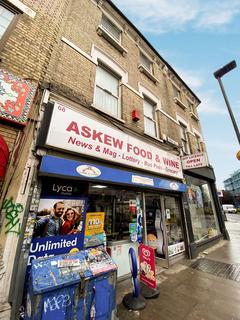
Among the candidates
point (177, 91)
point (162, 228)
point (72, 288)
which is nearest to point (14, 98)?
point (72, 288)

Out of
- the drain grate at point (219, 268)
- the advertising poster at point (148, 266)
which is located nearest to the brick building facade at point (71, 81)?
the drain grate at point (219, 268)

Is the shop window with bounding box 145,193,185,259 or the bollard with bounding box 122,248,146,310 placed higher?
the shop window with bounding box 145,193,185,259

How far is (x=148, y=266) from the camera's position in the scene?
13.5ft

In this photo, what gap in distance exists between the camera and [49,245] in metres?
3.25

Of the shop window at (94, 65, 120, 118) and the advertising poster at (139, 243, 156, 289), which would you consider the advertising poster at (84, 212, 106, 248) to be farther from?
the shop window at (94, 65, 120, 118)

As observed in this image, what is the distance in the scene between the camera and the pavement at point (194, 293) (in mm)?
3188

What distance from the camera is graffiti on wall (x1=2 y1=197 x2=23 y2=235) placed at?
2.80 metres

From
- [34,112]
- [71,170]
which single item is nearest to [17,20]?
[34,112]

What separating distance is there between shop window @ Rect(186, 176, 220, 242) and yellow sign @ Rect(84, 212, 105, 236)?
17.2ft

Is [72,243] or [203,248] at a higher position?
[72,243]

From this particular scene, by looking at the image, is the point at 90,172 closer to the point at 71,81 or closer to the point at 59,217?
the point at 59,217

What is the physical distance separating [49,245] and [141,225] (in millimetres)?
3165

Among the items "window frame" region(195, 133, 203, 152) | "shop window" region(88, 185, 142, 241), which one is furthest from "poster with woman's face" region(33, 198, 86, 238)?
"window frame" region(195, 133, 203, 152)

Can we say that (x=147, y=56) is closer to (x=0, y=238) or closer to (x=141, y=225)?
(x=141, y=225)
